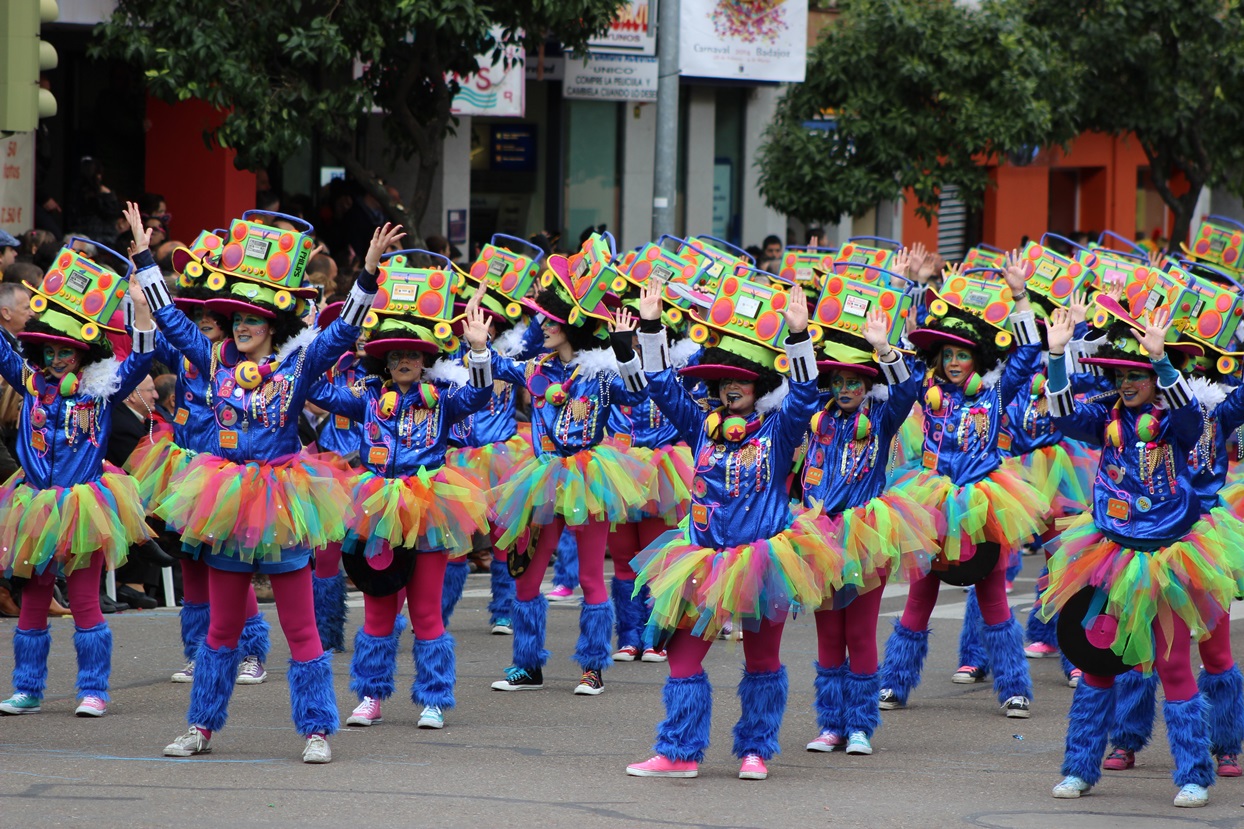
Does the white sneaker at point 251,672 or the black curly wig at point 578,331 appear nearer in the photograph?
the white sneaker at point 251,672

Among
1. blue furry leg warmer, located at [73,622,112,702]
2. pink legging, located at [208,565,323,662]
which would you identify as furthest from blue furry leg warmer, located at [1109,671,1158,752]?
blue furry leg warmer, located at [73,622,112,702]

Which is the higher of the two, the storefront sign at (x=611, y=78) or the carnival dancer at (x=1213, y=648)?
the storefront sign at (x=611, y=78)

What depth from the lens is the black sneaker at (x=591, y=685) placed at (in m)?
Answer: 9.51

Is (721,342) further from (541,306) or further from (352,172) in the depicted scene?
(352,172)

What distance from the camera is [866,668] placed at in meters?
8.12

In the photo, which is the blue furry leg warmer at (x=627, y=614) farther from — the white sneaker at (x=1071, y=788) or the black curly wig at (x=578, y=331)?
the white sneaker at (x=1071, y=788)

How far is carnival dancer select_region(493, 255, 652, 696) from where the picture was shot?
9.52 m

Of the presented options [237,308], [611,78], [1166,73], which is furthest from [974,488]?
[1166,73]

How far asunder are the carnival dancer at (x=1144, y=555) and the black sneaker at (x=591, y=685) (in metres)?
2.76

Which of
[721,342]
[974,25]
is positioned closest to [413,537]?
[721,342]

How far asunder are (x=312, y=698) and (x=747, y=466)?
2.11 metres

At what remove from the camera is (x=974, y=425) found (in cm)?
911

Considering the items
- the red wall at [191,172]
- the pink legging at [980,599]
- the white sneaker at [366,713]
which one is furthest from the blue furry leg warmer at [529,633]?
the red wall at [191,172]

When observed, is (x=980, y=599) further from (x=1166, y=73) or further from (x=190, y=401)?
(x=1166, y=73)
